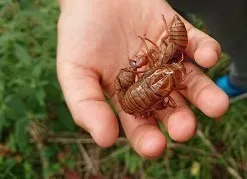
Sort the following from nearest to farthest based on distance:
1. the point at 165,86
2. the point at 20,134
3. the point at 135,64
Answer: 1. the point at 165,86
2. the point at 135,64
3. the point at 20,134

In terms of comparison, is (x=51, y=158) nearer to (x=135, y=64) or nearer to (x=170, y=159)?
(x=170, y=159)

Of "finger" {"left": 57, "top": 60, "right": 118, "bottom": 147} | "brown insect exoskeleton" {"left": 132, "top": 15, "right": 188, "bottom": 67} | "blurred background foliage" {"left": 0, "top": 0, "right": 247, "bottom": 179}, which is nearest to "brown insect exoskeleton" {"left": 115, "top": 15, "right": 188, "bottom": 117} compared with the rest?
"brown insect exoskeleton" {"left": 132, "top": 15, "right": 188, "bottom": 67}

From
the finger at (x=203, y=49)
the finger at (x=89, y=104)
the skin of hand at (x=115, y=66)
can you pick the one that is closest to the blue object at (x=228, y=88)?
the skin of hand at (x=115, y=66)

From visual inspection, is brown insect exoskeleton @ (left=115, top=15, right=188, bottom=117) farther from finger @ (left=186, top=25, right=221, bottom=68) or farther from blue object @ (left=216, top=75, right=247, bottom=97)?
blue object @ (left=216, top=75, right=247, bottom=97)

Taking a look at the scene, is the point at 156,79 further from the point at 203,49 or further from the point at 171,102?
the point at 203,49

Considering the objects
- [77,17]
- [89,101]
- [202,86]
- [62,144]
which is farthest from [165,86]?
[62,144]

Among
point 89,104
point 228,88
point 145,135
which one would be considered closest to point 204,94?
point 145,135
